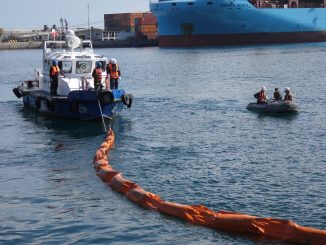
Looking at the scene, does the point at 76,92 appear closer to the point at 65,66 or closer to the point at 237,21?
the point at 65,66

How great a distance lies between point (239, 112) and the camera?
35.5 metres

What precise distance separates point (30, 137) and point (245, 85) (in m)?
25.0

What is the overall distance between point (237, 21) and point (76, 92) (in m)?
87.0

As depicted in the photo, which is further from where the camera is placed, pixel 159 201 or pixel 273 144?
pixel 273 144

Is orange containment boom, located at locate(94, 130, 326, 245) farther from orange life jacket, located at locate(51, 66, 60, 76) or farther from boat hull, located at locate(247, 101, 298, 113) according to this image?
boat hull, located at locate(247, 101, 298, 113)

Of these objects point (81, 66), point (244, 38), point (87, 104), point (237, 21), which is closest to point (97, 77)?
point (87, 104)

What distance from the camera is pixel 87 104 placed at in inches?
1242

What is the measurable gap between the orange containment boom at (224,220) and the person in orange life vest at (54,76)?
46.1ft

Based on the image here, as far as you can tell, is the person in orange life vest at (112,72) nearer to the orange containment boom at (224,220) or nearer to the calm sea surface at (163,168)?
the calm sea surface at (163,168)

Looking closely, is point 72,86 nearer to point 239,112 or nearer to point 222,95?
point 239,112

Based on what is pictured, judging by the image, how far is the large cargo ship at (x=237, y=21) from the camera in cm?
11400

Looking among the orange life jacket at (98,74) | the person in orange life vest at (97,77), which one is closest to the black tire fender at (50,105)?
the person in orange life vest at (97,77)

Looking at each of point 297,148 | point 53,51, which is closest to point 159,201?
point 297,148

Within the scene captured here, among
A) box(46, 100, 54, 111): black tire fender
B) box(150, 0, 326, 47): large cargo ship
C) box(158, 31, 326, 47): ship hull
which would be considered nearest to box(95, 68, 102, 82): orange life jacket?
box(46, 100, 54, 111): black tire fender
